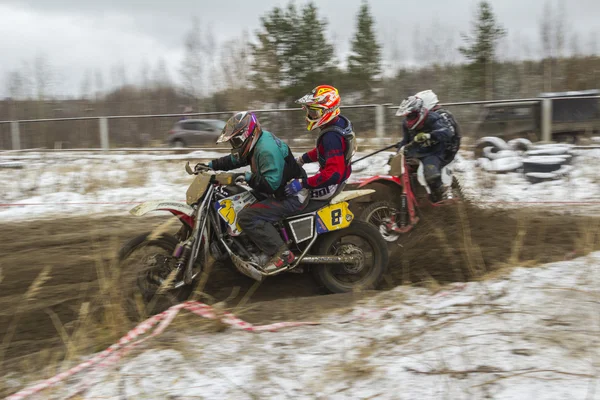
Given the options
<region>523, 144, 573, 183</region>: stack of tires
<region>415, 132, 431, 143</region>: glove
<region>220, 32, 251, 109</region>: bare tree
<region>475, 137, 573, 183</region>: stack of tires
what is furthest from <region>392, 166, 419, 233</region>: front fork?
<region>220, 32, 251, 109</region>: bare tree

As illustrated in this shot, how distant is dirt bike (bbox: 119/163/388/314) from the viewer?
4.88m

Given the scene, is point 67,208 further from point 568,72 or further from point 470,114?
point 568,72

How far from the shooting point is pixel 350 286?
5324 mm

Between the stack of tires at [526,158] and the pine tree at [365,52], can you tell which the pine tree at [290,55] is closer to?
the pine tree at [365,52]

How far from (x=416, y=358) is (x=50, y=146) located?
47.9 feet

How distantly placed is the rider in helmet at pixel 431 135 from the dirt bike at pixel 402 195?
0.09 meters

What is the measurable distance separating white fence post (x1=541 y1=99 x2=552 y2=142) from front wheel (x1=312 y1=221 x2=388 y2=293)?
906 cm

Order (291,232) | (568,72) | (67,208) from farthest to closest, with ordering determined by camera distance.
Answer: (568,72) < (67,208) < (291,232)

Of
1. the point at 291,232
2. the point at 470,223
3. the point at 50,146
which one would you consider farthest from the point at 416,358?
the point at 50,146

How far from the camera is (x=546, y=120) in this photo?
502 inches

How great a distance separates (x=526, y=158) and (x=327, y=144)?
7094 millimetres

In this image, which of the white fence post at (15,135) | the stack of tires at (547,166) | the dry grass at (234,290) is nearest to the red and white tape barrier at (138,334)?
the dry grass at (234,290)

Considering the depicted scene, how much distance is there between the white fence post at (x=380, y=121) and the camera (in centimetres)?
1323

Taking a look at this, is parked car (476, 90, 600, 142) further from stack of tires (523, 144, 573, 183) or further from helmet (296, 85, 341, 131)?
helmet (296, 85, 341, 131)
